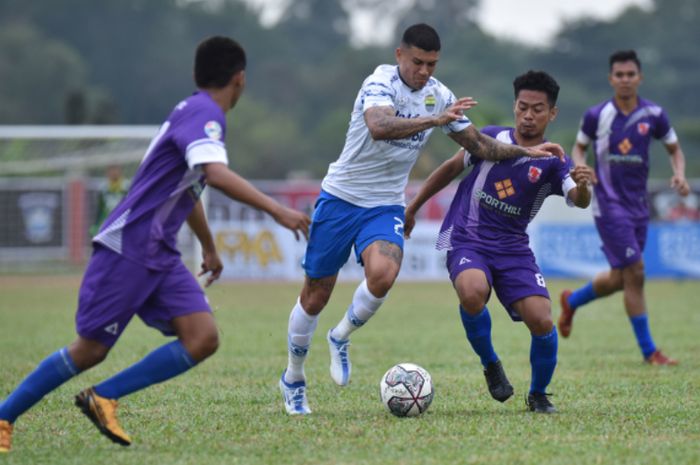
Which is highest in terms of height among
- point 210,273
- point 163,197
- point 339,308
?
point 163,197

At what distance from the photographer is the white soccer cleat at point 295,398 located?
7.82 m

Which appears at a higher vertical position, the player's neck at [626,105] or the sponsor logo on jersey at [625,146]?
the player's neck at [626,105]

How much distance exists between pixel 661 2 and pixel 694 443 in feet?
292

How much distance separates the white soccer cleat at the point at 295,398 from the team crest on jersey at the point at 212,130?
7.30 feet

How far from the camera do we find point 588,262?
80.2 feet

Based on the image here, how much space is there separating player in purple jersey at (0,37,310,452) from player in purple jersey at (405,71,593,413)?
202 centimetres

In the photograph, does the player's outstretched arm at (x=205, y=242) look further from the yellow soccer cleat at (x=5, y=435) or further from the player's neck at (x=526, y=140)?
the player's neck at (x=526, y=140)

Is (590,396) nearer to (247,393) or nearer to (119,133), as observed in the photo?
(247,393)

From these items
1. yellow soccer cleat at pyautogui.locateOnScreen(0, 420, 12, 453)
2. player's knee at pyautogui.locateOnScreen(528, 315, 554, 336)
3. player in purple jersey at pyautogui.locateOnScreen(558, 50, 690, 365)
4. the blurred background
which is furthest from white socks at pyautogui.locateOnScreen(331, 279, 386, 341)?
the blurred background

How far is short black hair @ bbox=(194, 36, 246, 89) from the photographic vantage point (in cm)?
643

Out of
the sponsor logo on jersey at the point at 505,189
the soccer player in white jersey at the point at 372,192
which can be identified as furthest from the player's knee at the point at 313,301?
the sponsor logo on jersey at the point at 505,189

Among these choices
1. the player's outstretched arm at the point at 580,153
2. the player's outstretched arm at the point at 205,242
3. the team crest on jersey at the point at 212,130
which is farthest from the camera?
the player's outstretched arm at the point at 580,153

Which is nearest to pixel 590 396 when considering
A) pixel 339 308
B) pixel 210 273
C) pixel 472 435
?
pixel 472 435

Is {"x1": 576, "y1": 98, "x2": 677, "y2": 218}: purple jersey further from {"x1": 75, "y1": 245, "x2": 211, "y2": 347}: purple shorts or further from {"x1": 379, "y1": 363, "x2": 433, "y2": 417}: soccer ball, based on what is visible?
{"x1": 75, "y1": 245, "x2": 211, "y2": 347}: purple shorts
